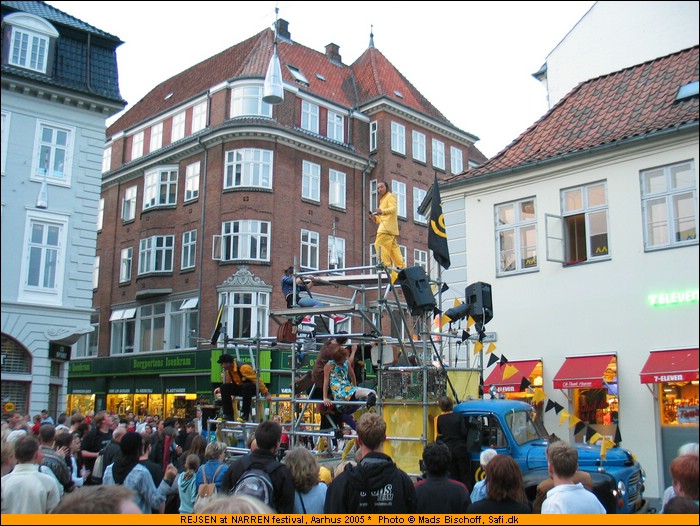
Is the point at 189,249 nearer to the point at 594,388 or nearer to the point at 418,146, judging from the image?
the point at 418,146

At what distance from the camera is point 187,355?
31953 mm

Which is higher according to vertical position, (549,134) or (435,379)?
(549,134)

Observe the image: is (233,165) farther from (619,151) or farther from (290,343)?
(619,151)

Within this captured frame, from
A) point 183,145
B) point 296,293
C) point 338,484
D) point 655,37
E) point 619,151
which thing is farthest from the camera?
point 183,145

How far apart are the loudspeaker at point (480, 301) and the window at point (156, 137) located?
31351mm

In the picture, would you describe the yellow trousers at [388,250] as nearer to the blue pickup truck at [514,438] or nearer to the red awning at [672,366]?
the blue pickup truck at [514,438]

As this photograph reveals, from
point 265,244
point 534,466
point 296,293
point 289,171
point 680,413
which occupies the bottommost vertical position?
point 534,466

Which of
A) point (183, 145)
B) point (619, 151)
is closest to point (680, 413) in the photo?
point (619, 151)

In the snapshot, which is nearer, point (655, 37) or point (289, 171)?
point (655, 37)

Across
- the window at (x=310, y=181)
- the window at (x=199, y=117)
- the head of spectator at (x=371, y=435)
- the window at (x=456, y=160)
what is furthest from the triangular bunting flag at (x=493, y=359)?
the window at (x=456, y=160)

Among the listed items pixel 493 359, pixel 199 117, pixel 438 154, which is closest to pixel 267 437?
pixel 493 359

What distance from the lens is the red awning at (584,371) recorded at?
3631 millimetres

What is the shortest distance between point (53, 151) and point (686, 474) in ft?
9.76

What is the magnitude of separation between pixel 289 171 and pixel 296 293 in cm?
2292
